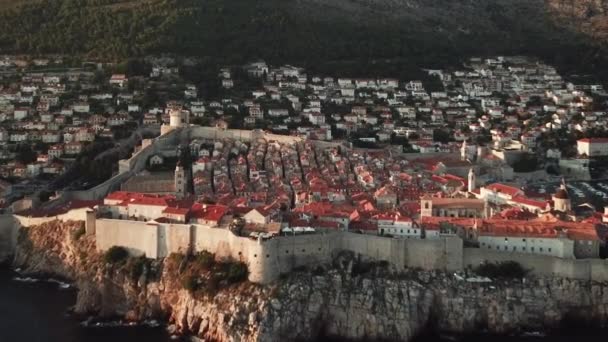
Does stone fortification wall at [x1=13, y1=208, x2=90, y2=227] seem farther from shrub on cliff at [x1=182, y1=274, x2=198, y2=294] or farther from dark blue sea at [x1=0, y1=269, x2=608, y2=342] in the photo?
shrub on cliff at [x1=182, y1=274, x2=198, y2=294]

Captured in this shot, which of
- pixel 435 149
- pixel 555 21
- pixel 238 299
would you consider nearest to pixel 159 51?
pixel 435 149

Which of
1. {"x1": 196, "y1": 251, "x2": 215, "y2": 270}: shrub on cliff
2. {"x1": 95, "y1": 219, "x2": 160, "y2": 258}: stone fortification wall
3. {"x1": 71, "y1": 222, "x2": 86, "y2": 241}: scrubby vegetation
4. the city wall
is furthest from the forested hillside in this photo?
{"x1": 196, "y1": 251, "x2": 215, "y2": 270}: shrub on cliff

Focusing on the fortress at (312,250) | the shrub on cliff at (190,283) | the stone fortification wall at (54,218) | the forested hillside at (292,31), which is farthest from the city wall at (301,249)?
the forested hillside at (292,31)

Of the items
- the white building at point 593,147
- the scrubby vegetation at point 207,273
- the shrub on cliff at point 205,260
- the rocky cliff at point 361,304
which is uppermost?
the white building at point 593,147

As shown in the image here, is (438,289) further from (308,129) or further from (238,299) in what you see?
(308,129)

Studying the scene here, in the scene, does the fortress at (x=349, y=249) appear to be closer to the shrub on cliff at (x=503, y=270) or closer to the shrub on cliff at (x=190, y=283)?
the shrub on cliff at (x=503, y=270)

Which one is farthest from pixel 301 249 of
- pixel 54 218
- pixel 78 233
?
pixel 54 218

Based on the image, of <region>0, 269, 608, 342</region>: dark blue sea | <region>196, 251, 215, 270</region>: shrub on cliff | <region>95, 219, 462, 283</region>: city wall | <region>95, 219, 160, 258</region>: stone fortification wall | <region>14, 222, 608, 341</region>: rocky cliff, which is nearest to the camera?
<region>14, 222, 608, 341</region>: rocky cliff
